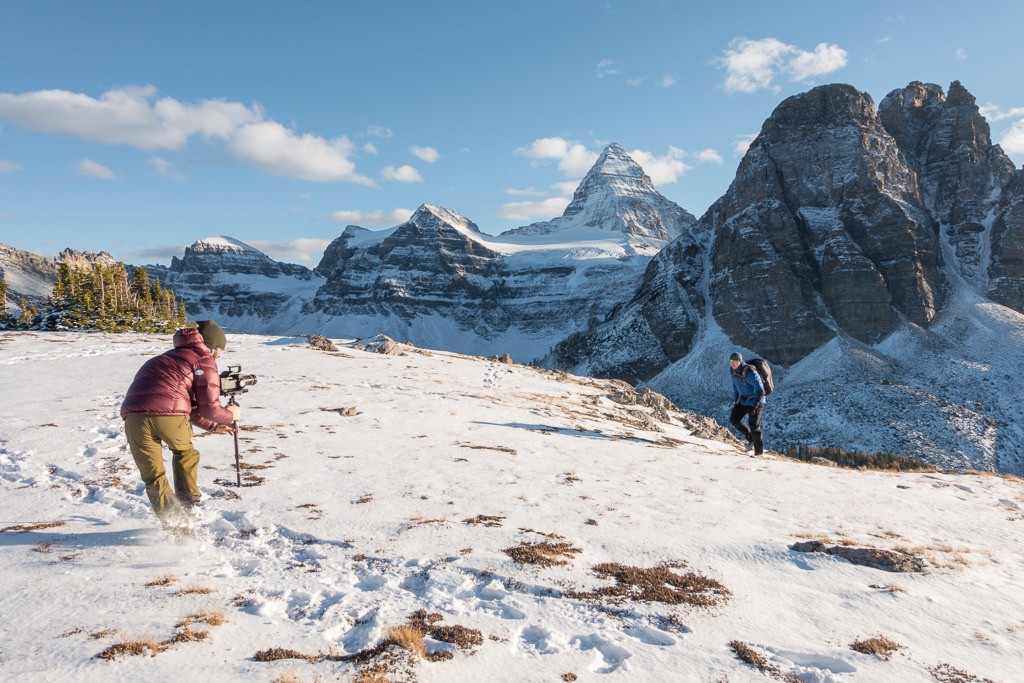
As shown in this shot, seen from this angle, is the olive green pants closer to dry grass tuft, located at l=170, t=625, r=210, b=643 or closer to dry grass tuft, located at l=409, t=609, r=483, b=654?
dry grass tuft, located at l=170, t=625, r=210, b=643

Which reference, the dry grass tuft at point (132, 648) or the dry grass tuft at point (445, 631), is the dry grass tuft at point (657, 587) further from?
the dry grass tuft at point (132, 648)

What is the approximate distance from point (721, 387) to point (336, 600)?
134603 millimetres

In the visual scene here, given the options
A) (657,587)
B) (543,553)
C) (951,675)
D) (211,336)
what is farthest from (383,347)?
(951,675)

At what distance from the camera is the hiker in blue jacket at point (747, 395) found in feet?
60.3

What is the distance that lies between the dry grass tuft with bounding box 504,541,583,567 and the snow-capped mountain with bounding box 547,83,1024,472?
99201mm

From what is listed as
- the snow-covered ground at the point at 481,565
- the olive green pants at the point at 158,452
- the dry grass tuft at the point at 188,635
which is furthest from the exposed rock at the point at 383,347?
the dry grass tuft at the point at 188,635

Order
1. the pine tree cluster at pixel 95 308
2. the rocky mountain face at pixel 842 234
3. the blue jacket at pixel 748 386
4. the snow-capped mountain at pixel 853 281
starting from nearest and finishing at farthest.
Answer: the blue jacket at pixel 748 386, the pine tree cluster at pixel 95 308, the snow-capped mountain at pixel 853 281, the rocky mountain face at pixel 842 234

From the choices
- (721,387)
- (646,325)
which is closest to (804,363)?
(721,387)

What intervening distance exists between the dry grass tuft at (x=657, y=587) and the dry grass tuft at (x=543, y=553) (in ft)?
1.74

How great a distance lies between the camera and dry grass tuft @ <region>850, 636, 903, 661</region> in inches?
221

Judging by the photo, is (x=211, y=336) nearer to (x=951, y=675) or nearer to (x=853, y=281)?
(x=951, y=675)

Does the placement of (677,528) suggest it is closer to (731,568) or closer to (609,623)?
(731,568)

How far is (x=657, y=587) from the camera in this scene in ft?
22.7

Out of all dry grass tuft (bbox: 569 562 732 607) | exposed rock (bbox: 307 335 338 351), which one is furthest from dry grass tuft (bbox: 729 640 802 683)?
exposed rock (bbox: 307 335 338 351)
